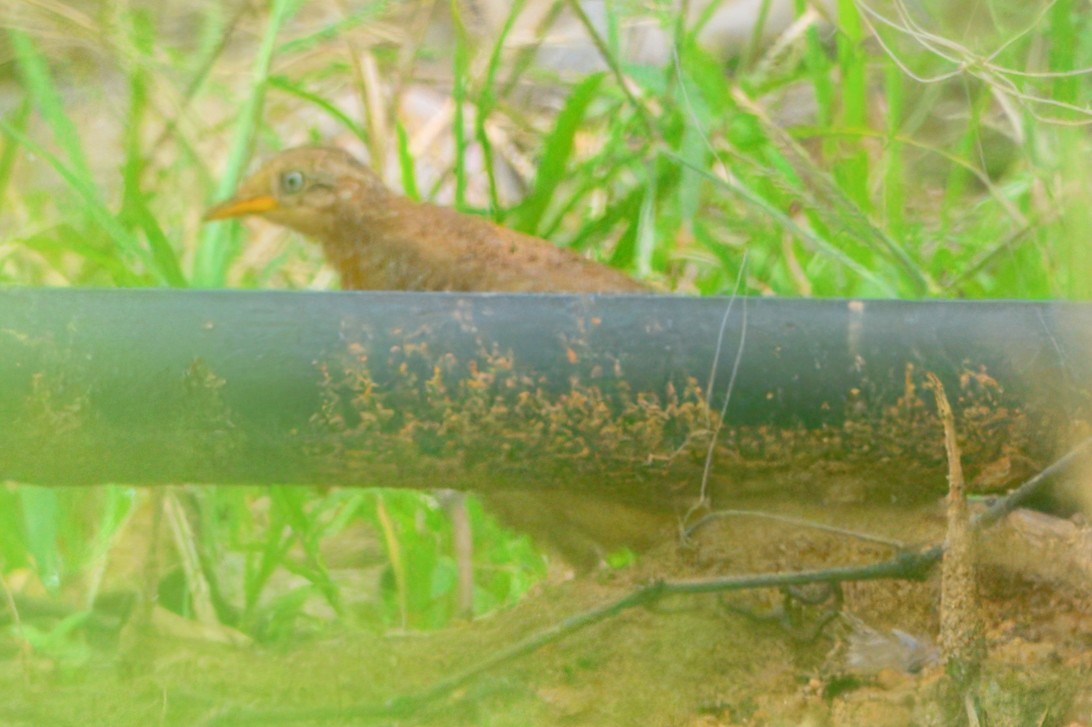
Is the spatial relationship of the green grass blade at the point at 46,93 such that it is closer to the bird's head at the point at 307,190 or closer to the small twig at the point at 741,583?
the bird's head at the point at 307,190

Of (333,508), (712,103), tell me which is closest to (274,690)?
(333,508)

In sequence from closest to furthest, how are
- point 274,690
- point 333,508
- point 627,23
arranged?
point 274,690
point 333,508
point 627,23

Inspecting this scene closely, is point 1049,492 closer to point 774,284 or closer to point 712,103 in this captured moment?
point 774,284

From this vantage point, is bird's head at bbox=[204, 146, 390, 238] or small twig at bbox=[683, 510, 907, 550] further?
bird's head at bbox=[204, 146, 390, 238]

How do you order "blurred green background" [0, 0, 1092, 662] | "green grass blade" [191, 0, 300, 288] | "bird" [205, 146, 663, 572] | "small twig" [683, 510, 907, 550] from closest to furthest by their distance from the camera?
"small twig" [683, 510, 907, 550], "bird" [205, 146, 663, 572], "blurred green background" [0, 0, 1092, 662], "green grass blade" [191, 0, 300, 288]

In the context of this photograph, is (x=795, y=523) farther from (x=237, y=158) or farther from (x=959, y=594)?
(x=237, y=158)

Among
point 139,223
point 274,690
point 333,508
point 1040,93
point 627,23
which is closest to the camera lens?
point 274,690

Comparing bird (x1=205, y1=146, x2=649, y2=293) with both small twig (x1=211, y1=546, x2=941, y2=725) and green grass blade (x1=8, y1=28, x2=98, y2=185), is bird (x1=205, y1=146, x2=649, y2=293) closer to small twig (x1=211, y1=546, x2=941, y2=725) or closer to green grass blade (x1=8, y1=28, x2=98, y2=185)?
green grass blade (x1=8, y1=28, x2=98, y2=185)

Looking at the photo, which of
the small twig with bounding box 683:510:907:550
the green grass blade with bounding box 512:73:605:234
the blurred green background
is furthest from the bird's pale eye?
the small twig with bounding box 683:510:907:550

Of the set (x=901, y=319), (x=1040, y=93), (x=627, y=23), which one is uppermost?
(x=627, y=23)
